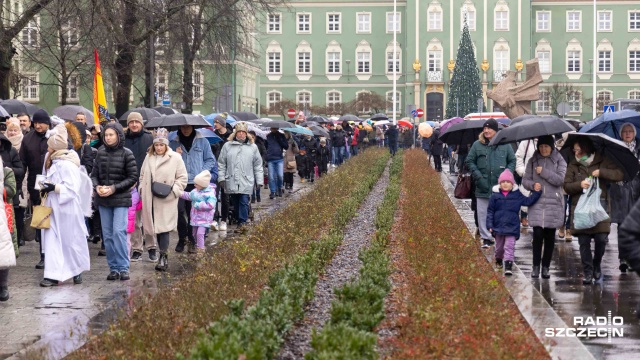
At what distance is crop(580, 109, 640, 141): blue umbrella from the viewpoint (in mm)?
14492

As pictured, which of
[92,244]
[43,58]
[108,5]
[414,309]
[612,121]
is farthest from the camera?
[43,58]

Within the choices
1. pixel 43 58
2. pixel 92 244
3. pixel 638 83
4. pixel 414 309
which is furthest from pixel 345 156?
pixel 638 83

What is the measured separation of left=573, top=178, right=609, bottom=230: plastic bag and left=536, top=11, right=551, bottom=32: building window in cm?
8666

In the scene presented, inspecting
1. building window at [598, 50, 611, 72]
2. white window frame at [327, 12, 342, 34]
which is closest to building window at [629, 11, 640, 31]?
building window at [598, 50, 611, 72]

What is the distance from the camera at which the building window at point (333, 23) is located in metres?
98.5

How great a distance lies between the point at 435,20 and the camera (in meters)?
94.4

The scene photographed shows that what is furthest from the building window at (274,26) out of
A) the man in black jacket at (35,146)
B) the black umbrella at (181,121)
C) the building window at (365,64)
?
the man in black jacket at (35,146)

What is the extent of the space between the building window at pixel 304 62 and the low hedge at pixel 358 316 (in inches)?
3445

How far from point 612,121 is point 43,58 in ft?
102

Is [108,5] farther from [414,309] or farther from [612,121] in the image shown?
[414,309]

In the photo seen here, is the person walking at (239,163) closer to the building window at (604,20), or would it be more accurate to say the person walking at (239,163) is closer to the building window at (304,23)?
the building window at (304,23)

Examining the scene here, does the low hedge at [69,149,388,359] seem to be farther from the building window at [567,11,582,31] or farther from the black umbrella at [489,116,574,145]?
the building window at [567,11,582,31]

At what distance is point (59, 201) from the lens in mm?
12078

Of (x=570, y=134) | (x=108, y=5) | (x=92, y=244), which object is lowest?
(x=92, y=244)
